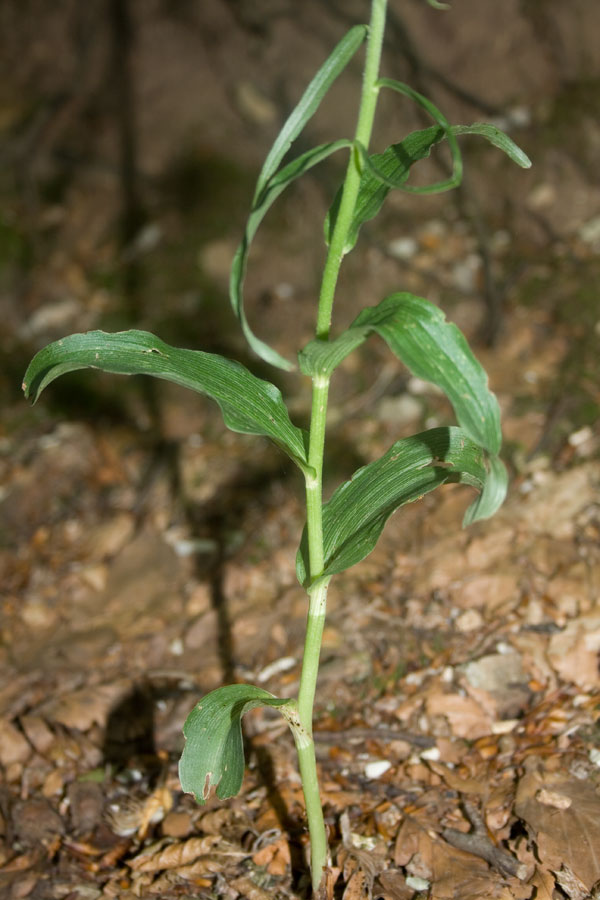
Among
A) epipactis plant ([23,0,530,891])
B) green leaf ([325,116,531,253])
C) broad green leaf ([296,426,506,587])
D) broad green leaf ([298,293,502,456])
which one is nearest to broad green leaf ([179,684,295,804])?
epipactis plant ([23,0,530,891])

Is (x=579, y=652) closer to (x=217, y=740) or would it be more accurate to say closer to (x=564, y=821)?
(x=564, y=821)

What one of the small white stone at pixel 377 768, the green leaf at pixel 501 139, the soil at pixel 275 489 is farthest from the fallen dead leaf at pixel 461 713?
the green leaf at pixel 501 139

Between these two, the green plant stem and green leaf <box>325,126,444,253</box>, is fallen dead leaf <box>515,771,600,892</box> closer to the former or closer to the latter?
the green plant stem

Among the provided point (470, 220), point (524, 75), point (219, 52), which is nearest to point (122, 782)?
point (470, 220)

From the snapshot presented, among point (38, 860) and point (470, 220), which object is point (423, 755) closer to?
point (38, 860)

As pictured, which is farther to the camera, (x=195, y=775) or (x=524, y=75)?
(x=524, y=75)

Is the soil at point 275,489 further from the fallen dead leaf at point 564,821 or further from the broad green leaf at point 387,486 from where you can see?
the broad green leaf at point 387,486
